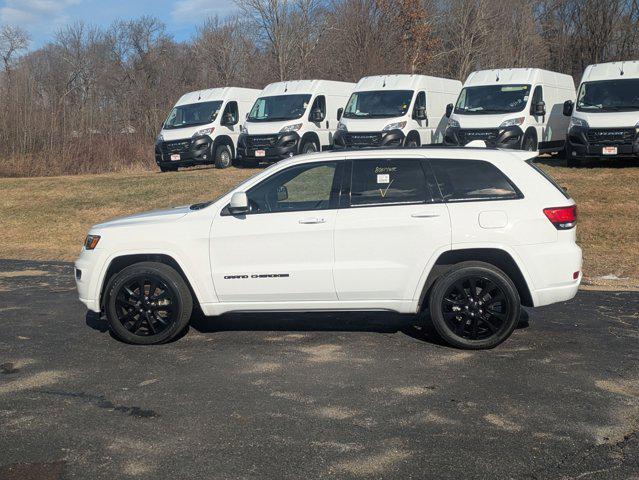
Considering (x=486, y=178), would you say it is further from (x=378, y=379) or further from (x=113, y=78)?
(x=113, y=78)

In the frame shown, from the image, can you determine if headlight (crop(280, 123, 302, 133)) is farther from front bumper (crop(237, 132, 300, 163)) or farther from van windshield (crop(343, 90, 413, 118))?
van windshield (crop(343, 90, 413, 118))

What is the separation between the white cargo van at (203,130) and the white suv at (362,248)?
16833 millimetres

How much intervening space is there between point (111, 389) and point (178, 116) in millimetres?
19759

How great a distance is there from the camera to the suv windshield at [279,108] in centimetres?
2266

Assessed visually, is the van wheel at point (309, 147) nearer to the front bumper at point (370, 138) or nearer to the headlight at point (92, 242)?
the front bumper at point (370, 138)

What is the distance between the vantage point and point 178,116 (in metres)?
24.5

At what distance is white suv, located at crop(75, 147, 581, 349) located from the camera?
6.51 m

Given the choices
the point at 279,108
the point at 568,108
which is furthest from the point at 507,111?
the point at 279,108

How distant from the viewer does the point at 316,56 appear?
4584cm

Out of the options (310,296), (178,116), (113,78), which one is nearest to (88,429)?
(310,296)

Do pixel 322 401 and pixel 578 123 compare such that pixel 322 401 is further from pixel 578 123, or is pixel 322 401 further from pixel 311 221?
pixel 578 123

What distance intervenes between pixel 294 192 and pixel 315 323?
4.78 feet

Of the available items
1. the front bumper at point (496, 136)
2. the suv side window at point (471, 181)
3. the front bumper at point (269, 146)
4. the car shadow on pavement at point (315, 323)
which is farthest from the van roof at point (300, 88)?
the suv side window at point (471, 181)

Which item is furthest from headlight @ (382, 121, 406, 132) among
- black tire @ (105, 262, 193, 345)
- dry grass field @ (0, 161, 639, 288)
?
black tire @ (105, 262, 193, 345)
